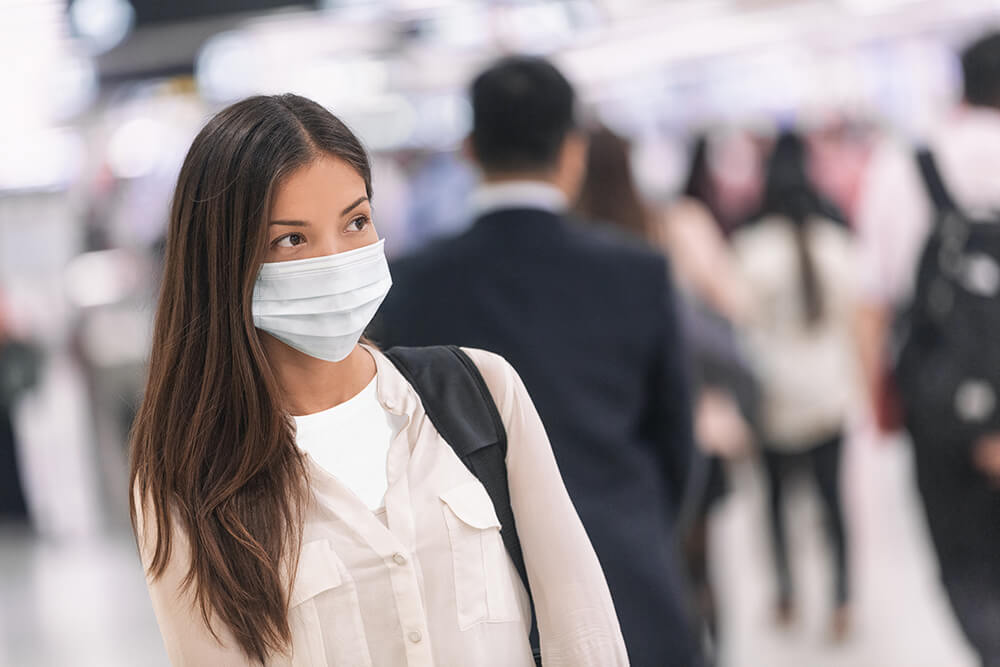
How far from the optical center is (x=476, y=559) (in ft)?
4.01

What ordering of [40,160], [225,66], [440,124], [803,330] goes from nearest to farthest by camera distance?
1. [225,66]
2. [803,330]
3. [40,160]
4. [440,124]

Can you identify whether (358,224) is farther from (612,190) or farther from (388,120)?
(388,120)

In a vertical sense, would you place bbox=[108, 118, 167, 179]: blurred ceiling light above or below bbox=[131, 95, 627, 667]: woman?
above

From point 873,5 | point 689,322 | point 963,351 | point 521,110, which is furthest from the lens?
point 873,5

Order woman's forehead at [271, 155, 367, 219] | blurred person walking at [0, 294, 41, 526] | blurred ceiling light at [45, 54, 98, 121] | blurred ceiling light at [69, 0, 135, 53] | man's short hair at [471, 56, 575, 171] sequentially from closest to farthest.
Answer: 1. woman's forehead at [271, 155, 367, 219]
2. man's short hair at [471, 56, 575, 171]
3. blurred ceiling light at [69, 0, 135, 53]
4. blurred ceiling light at [45, 54, 98, 121]
5. blurred person walking at [0, 294, 41, 526]

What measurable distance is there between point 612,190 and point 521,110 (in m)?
1.23

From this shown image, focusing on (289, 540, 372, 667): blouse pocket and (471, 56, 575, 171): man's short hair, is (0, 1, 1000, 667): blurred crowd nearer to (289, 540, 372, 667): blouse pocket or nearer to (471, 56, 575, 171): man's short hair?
(471, 56, 575, 171): man's short hair

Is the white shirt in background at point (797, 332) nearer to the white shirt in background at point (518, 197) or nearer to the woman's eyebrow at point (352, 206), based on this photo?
the white shirt in background at point (518, 197)

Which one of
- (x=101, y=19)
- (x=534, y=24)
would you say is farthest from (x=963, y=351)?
(x=534, y=24)

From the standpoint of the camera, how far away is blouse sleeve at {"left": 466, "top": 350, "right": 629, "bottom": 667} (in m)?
1.25

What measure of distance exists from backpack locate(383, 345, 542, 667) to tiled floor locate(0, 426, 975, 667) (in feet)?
11.5

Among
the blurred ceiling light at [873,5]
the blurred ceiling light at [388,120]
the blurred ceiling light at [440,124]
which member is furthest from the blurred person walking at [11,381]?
the blurred ceiling light at [873,5]

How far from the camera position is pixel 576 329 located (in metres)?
1.72

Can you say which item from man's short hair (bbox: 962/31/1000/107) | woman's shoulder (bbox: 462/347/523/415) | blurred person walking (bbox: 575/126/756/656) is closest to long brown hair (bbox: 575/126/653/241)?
blurred person walking (bbox: 575/126/756/656)
